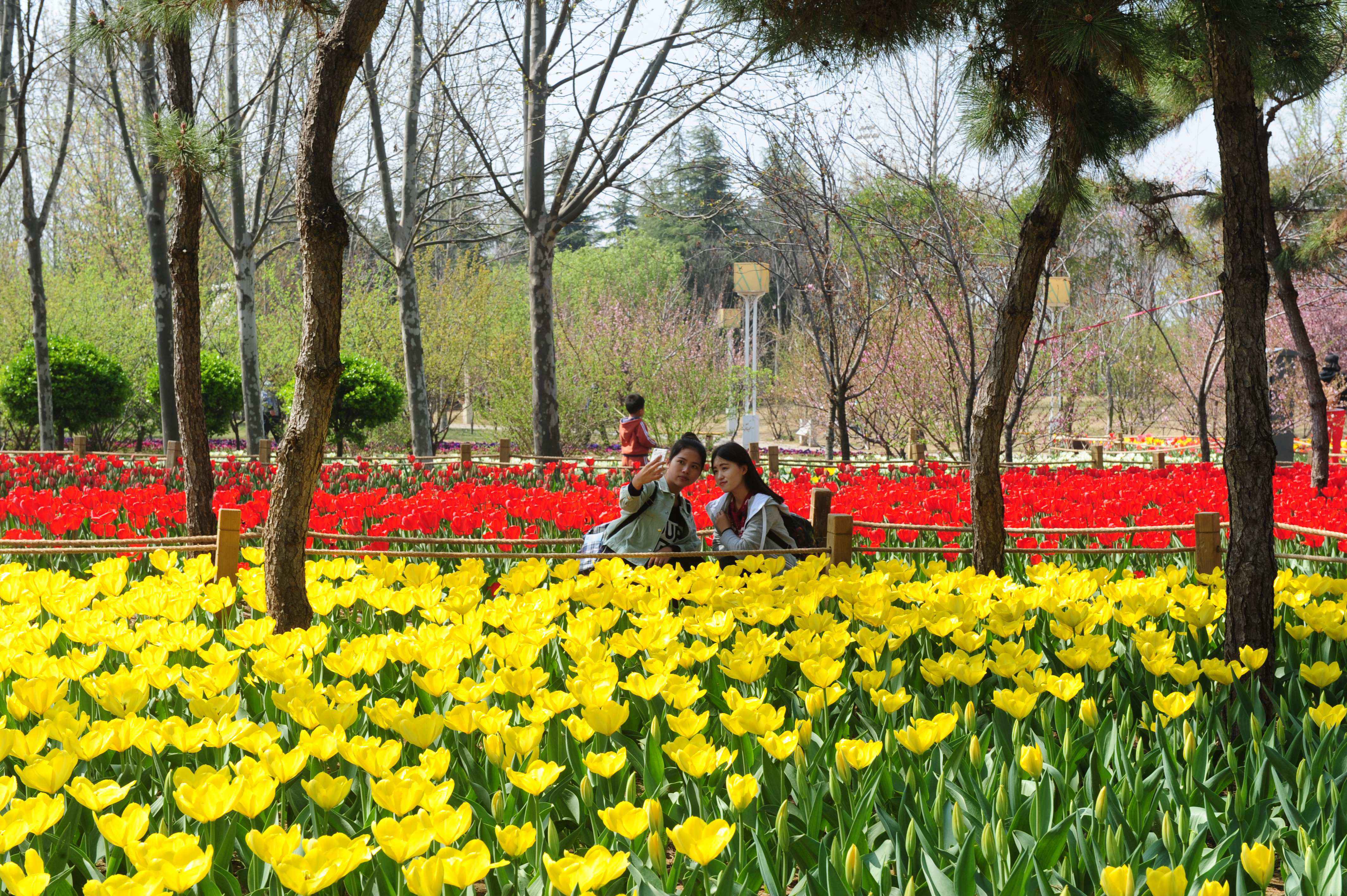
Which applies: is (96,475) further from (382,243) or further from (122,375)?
(382,243)

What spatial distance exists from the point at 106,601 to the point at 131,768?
1192mm

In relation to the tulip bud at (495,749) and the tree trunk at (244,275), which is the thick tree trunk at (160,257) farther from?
the tulip bud at (495,749)

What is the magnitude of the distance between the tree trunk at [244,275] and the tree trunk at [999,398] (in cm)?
993

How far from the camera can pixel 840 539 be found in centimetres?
437

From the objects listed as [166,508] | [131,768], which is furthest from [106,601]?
[166,508]

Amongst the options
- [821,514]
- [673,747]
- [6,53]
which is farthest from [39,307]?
[673,747]

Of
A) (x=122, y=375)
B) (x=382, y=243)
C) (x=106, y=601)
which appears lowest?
(x=106, y=601)

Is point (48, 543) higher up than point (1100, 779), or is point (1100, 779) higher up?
point (48, 543)

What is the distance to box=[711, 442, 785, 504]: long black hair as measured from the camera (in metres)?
5.10

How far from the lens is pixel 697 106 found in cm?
1186

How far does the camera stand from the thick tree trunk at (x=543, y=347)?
12328 mm

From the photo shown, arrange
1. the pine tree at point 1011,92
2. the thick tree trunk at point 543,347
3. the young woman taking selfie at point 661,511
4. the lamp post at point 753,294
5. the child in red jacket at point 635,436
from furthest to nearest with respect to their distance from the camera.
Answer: the lamp post at point 753,294
the thick tree trunk at point 543,347
the child in red jacket at point 635,436
the young woman taking selfie at point 661,511
the pine tree at point 1011,92

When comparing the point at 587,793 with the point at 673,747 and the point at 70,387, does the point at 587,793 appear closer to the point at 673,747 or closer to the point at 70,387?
the point at 673,747

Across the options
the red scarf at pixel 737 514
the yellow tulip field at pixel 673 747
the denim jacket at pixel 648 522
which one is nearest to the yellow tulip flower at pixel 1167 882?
the yellow tulip field at pixel 673 747
